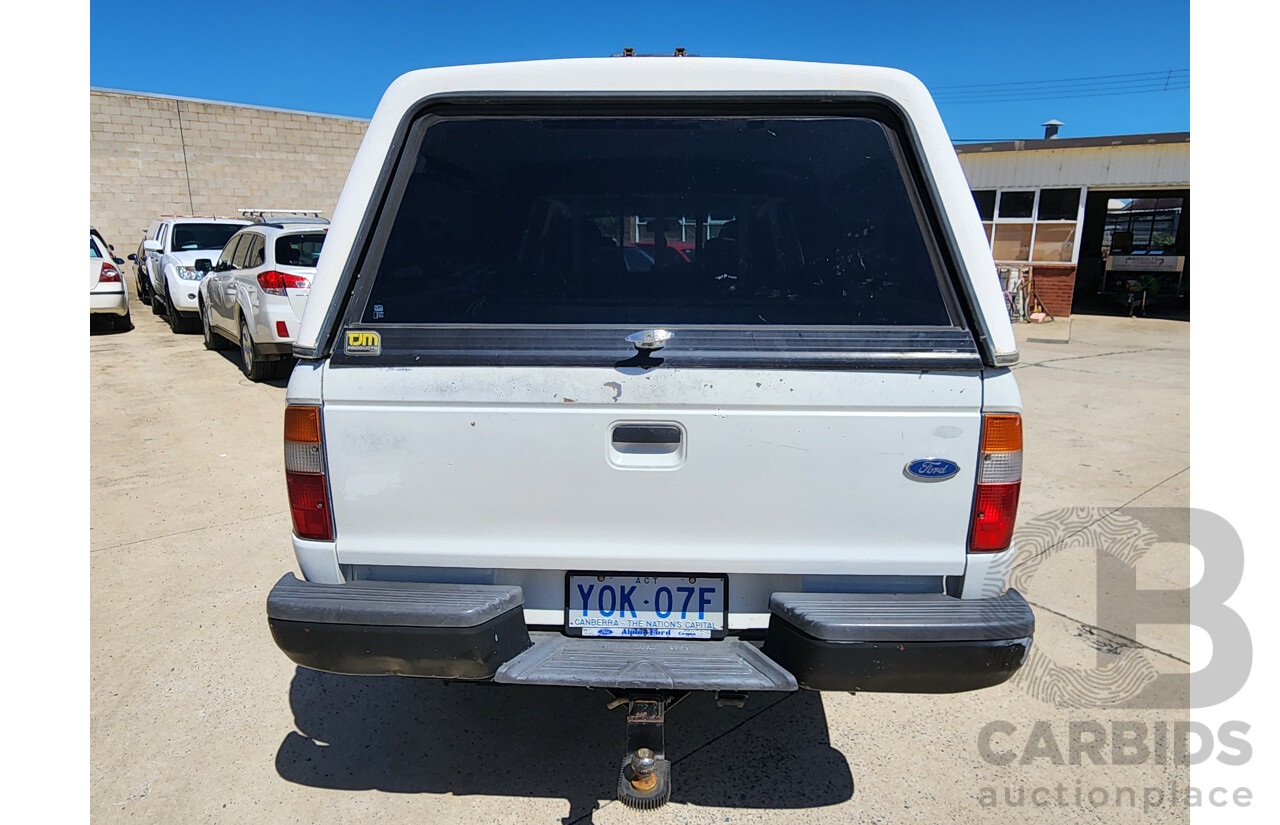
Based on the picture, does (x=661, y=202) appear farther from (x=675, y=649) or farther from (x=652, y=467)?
(x=675, y=649)

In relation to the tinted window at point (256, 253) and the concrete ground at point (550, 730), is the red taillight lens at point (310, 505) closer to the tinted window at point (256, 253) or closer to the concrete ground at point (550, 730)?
the concrete ground at point (550, 730)

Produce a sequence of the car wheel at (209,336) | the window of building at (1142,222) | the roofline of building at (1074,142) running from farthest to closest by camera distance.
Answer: the window of building at (1142,222)
the roofline of building at (1074,142)
the car wheel at (209,336)

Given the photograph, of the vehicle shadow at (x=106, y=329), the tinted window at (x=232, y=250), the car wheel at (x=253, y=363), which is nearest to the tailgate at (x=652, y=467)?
the car wheel at (x=253, y=363)

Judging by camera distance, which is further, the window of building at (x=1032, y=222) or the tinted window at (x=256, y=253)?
the window of building at (x=1032, y=222)

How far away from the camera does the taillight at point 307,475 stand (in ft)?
7.18

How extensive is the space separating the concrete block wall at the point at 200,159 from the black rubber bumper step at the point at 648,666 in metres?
19.9

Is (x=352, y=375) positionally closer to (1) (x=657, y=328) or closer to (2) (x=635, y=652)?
(1) (x=657, y=328)

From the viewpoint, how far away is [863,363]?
211cm

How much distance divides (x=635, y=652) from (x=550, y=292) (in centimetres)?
109

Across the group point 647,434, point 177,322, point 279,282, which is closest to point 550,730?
point 647,434

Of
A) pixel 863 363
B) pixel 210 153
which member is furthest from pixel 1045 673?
pixel 210 153

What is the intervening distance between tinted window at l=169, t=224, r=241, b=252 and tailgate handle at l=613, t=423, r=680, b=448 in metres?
13.4

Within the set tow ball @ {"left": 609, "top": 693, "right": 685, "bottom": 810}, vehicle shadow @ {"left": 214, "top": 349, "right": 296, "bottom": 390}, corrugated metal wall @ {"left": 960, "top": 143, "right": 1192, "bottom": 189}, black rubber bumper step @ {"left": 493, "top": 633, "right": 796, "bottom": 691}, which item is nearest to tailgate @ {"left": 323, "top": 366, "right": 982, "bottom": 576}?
black rubber bumper step @ {"left": 493, "top": 633, "right": 796, "bottom": 691}

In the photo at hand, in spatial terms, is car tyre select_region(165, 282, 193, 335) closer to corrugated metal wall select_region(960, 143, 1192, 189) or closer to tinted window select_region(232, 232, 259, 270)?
tinted window select_region(232, 232, 259, 270)
